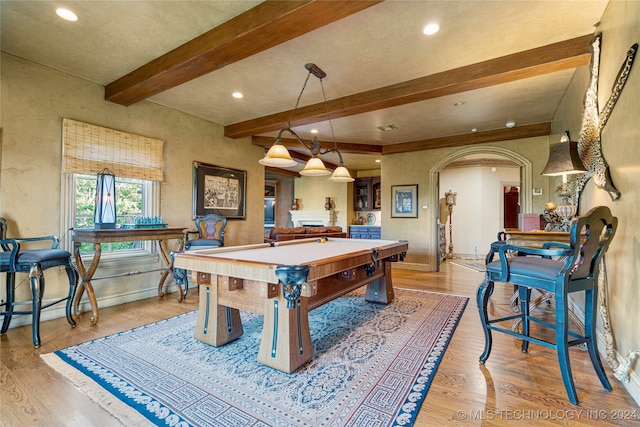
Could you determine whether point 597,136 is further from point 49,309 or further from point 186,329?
point 49,309

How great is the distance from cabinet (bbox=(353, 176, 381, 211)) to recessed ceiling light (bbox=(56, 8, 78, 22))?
26.9 ft

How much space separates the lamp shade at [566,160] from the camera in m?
2.52

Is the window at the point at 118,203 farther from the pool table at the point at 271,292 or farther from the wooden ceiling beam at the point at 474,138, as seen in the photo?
the wooden ceiling beam at the point at 474,138

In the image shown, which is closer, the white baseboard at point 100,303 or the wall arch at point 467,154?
the white baseboard at point 100,303

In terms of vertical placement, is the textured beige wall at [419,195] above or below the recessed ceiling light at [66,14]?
below

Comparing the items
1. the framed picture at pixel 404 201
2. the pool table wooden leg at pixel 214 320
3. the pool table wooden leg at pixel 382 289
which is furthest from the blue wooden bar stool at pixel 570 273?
the framed picture at pixel 404 201

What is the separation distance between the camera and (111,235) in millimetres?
2996

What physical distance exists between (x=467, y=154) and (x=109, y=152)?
587cm

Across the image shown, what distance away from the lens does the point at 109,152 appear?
3.49m

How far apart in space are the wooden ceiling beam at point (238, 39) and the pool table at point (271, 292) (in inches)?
66.4

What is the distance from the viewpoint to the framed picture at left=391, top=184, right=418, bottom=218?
6.23 metres

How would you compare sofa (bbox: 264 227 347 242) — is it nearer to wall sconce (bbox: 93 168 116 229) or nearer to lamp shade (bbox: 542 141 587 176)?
wall sconce (bbox: 93 168 116 229)

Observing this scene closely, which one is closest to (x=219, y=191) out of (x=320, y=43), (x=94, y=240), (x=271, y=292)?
(x=94, y=240)

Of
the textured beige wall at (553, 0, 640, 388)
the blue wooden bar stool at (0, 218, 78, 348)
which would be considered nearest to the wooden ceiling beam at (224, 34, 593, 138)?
the textured beige wall at (553, 0, 640, 388)
